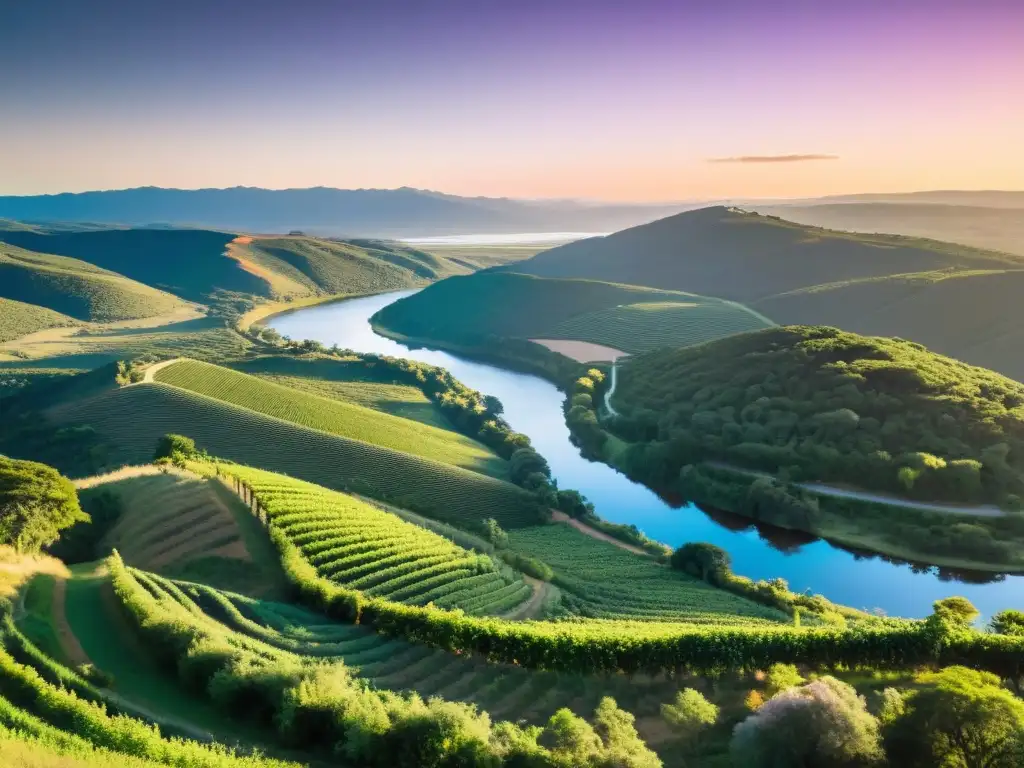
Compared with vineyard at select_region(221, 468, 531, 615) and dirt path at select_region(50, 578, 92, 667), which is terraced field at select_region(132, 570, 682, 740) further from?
vineyard at select_region(221, 468, 531, 615)

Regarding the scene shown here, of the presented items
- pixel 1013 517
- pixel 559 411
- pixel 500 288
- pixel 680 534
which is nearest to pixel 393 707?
pixel 680 534

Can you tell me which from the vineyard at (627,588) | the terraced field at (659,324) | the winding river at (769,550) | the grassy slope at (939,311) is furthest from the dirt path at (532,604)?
the terraced field at (659,324)

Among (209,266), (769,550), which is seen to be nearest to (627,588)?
(769,550)

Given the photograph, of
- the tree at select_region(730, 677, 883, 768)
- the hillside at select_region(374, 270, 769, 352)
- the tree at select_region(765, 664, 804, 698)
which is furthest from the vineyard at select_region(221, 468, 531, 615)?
the hillside at select_region(374, 270, 769, 352)

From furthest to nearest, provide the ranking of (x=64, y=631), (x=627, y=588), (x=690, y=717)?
(x=627, y=588), (x=64, y=631), (x=690, y=717)

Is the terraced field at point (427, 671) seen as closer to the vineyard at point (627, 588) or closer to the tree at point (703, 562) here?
the vineyard at point (627, 588)

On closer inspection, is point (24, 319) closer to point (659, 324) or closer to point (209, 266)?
point (209, 266)

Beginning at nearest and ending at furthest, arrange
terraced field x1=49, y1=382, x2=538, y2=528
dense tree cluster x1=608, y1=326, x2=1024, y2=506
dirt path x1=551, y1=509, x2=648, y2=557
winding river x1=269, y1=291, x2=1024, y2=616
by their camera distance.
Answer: winding river x1=269, y1=291, x2=1024, y2=616 → dirt path x1=551, y1=509, x2=648, y2=557 → terraced field x1=49, y1=382, x2=538, y2=528 → dense tree cluster x1=608, y1=326, x2=1024, y2=506
